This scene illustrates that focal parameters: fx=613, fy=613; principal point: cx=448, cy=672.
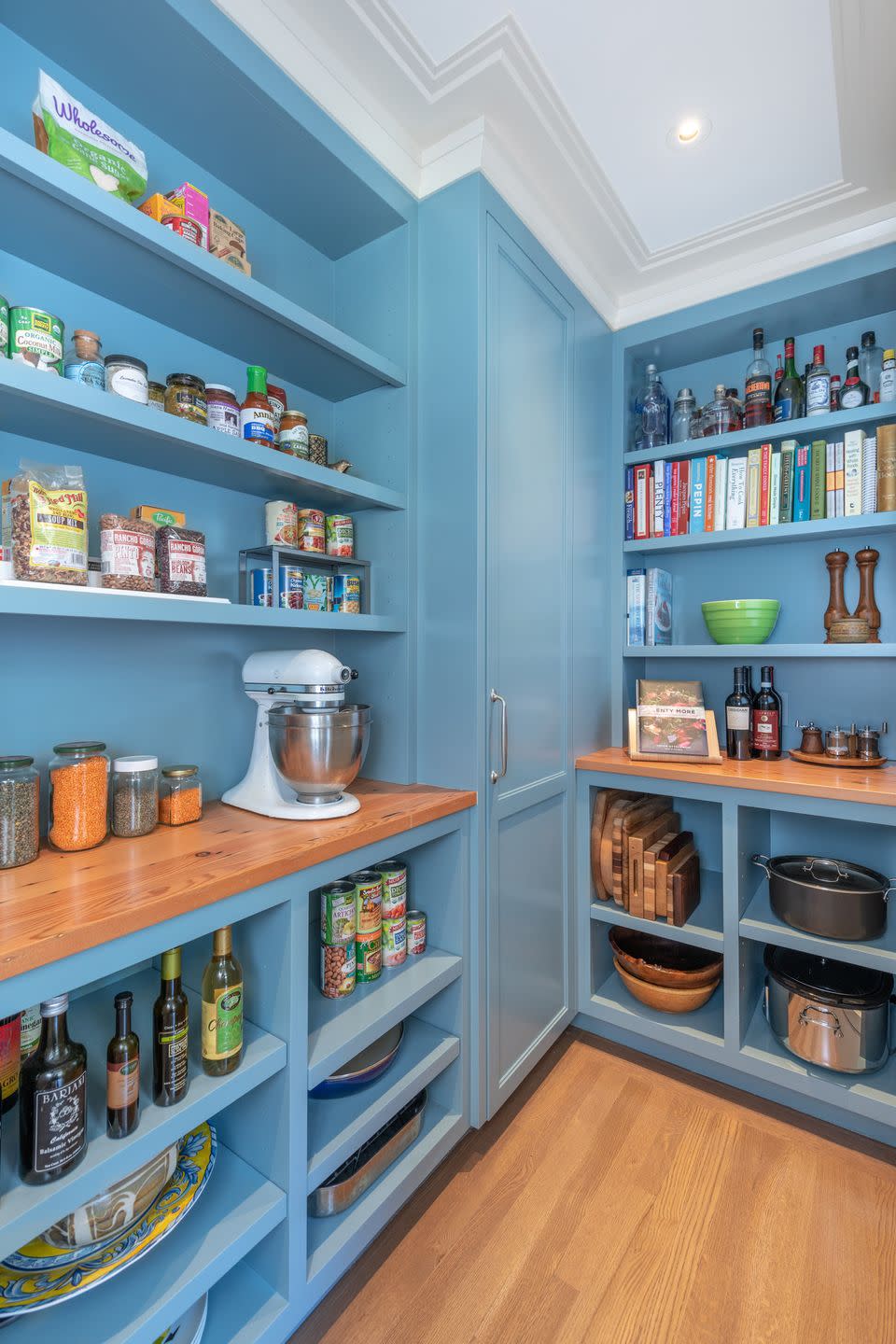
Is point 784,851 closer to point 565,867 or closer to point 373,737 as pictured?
point 565,867

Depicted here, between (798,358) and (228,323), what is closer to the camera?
(228,323)

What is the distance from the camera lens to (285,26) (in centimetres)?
124

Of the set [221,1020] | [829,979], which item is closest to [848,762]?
[829,979]

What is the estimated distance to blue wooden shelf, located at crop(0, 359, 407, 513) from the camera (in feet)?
3.10

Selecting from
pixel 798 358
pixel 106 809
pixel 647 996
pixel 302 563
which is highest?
pixel 798 358

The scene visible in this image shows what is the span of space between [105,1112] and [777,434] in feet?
7.72

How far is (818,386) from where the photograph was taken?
6.31 ft

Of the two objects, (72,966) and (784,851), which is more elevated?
(72,966)

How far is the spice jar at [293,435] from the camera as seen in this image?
4.66 feet

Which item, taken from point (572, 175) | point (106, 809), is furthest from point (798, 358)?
point (106, 809)

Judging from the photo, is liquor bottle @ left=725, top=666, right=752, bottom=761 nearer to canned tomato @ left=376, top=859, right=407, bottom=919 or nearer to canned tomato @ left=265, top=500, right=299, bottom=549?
canned tomato @ left=376, top=859, right=407, bottom=919

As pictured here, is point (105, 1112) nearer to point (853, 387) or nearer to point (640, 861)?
point (640, 861)

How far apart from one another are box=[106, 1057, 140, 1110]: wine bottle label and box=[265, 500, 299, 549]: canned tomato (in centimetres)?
103

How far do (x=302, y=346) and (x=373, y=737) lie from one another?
3.22 feet
